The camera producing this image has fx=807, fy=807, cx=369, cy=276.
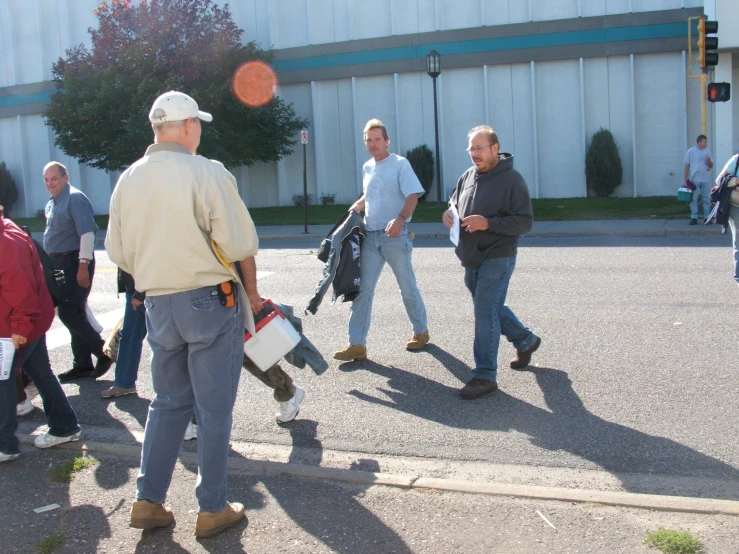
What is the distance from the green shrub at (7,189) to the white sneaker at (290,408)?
98.8 ft

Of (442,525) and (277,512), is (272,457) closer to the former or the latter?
(277,512)

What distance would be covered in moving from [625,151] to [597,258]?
13.5m

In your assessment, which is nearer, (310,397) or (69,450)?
(69,450)

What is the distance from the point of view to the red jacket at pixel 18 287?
472 centimetres

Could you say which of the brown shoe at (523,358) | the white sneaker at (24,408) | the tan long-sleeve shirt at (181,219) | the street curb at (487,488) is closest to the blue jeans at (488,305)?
the brown shoe at (523,358)

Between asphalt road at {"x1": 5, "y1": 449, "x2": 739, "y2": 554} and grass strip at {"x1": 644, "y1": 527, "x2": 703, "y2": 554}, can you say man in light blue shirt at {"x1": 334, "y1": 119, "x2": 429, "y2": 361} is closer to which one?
asphalt road at {"x1": 5, "y1": 449, "x2": 739, "y2": 554}

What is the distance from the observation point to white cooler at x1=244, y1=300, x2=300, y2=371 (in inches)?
187

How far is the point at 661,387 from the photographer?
5883 millimetres

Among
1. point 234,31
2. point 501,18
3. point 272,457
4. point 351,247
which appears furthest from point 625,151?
point 272,457

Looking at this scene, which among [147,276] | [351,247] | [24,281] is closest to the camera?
[147,276]

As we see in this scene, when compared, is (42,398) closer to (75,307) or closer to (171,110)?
(75,307)

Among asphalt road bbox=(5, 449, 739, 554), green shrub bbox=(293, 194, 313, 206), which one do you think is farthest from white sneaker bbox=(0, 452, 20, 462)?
green shrub bbox=(293, 194, 313, 206)

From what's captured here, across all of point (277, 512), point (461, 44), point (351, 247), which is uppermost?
point (461, 44)

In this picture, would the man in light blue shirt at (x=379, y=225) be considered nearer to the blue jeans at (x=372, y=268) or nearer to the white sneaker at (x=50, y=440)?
the blue jeans at (x=372, y=268)
